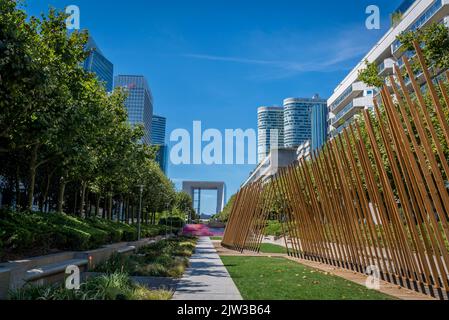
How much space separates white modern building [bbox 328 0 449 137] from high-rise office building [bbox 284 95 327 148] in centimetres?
10090

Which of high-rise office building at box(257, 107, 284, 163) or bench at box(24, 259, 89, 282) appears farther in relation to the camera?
high-rise office building at box(257, 107, 284, 163)

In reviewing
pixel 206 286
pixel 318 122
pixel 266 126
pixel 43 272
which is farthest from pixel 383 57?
pixel 318 122

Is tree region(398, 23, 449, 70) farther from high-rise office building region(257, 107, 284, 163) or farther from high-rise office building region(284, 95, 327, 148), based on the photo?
high-rise office building region(284, 95, 327, 148)

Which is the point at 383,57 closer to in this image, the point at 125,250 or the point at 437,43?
the point at 437,43

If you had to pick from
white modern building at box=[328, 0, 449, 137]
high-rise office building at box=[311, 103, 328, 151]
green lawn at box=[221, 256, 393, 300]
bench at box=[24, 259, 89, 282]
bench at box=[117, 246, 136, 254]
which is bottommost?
green lawn at box=[221, 256, 393, 300]

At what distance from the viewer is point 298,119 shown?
565 feet

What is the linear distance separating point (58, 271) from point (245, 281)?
13.3ft

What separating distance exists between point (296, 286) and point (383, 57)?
45.0 metres

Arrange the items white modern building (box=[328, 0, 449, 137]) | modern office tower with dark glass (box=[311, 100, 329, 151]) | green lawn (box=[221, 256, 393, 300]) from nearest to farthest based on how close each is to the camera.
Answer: green lawn (box=[221, 256, 393, 300])
white modern building (box=[328, 0, 449, 137])
modern office tower with dark glass (box=[311, 100, 329, 151])

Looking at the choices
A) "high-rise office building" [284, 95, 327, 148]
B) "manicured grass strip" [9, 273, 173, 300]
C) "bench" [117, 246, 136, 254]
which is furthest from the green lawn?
"high-rise office building" [284, 95, 327, 148]

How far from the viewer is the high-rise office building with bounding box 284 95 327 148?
168 metres

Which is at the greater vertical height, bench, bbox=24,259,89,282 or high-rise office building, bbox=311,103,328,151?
high-rise office building, bbox=311,103,328,151

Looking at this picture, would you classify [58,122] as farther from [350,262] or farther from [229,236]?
[229,236]
